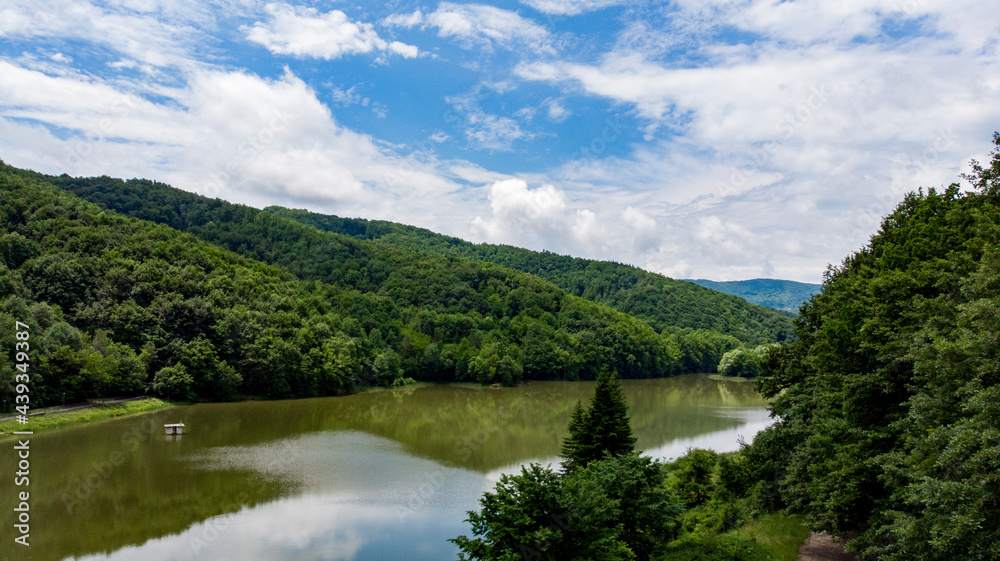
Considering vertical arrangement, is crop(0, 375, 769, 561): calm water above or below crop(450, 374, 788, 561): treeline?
below

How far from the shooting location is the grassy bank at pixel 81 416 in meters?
27.8

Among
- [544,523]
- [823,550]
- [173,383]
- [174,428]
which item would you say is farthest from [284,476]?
[173,383]

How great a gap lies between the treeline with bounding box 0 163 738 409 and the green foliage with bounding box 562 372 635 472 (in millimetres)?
29269

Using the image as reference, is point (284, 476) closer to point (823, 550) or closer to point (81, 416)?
point (81, 416)

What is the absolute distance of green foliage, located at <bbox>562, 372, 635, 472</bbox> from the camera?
16438 millimetres

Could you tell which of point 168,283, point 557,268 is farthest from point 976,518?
point 557,268

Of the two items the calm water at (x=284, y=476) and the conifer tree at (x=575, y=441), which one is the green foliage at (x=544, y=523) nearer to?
the conifer tree at (x=575, y=441)

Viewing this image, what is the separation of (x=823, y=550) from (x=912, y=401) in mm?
5385

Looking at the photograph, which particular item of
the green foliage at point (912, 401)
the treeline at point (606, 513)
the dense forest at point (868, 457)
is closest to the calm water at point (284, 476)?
the treeline at point (606, 513)

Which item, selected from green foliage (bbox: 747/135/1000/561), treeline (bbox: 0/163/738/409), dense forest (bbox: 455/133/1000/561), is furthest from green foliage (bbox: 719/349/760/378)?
dense forest (bbox: 455/133/1000/561)

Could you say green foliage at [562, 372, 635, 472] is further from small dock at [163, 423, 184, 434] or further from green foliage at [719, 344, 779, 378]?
green foliage at [719, 344, 779, 378]

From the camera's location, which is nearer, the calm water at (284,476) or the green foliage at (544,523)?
the green foliage at (544,523)

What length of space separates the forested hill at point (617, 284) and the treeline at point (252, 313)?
36.9ft

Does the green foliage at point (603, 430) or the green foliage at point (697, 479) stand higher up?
the green foliage at point (603, 430)
